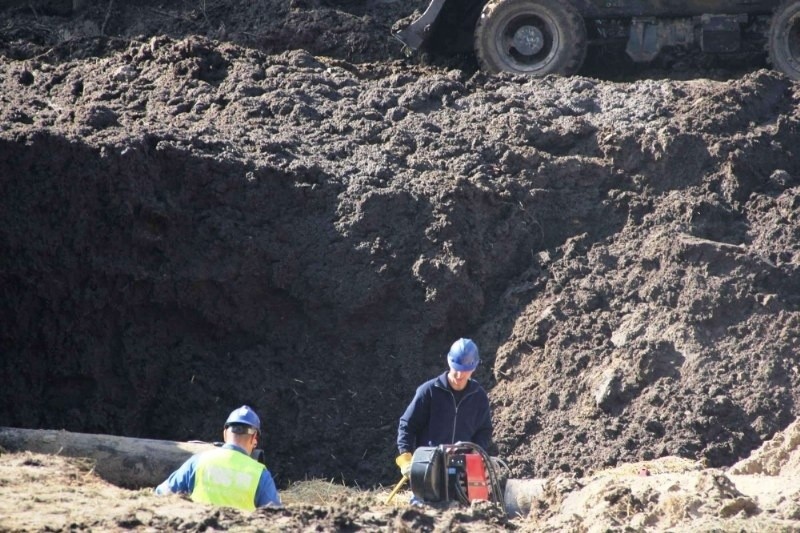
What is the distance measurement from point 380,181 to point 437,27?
10.3ft

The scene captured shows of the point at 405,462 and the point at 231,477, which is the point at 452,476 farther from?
the point at 231,477

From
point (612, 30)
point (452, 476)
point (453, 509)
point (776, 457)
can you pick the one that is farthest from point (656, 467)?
point (612, 30)

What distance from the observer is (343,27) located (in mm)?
13266

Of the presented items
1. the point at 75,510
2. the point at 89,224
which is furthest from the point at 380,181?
the point at 75,510

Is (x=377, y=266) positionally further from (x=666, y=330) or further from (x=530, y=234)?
(x=666, y=330)

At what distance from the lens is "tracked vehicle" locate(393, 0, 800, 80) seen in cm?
1200

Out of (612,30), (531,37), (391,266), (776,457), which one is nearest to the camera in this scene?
(776,457)

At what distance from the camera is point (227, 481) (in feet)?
20.5

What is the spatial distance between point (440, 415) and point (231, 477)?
72.9 inches

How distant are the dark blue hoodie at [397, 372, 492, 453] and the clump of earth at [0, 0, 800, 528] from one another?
148cm

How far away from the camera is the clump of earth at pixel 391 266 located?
9.23 m

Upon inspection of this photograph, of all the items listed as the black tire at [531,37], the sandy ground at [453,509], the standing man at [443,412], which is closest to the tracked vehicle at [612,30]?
the black tire at [531,37]

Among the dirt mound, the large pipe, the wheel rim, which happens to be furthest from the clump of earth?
the large pipe

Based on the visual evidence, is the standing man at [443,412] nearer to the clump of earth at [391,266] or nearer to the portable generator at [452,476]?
the portable generator at [452,476]
